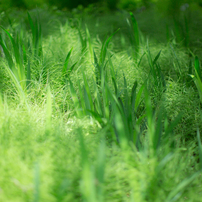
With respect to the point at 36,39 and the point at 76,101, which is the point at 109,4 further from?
the point at 76,101

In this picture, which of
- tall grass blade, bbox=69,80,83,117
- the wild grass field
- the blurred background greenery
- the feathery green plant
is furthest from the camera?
the blurred background greenery

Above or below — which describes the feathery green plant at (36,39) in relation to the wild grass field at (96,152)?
above

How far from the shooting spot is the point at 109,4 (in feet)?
11.0

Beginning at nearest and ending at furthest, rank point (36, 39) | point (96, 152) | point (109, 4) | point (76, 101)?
1. point (96, 152)
2. point (76, 101)
3. point (36, 39)
4. point (109, 4)

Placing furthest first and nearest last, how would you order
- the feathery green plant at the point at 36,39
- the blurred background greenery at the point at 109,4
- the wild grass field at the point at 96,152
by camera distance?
1. the blurred background greenery at the point at 109,4
2. the feathery green plant at the point at 36,39
3. the wild grass field at the point at 96,152

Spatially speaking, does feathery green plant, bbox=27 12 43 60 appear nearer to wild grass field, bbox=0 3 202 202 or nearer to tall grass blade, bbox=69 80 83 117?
wild grass field, bbox=0 3 202 202

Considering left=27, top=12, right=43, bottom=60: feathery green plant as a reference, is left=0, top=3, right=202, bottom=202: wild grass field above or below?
below

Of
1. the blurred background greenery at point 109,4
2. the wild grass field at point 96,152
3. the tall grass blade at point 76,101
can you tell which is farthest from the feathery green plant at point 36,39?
the blurred background greenery at point 109,4

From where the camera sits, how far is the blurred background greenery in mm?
2729

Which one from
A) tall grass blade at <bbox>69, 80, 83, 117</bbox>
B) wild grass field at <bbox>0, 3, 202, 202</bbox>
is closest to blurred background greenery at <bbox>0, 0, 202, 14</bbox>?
wild grass field at <bbox>0, 3, 202, 202</bbox>

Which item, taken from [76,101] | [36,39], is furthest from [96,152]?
[36,39]

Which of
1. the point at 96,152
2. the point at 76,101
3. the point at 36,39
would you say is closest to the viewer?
the point at 96,152

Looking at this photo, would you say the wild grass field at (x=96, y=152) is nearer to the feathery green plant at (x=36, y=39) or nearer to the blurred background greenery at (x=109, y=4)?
the feathery green plant at (x=36, y=39)

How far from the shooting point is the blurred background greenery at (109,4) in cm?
273
